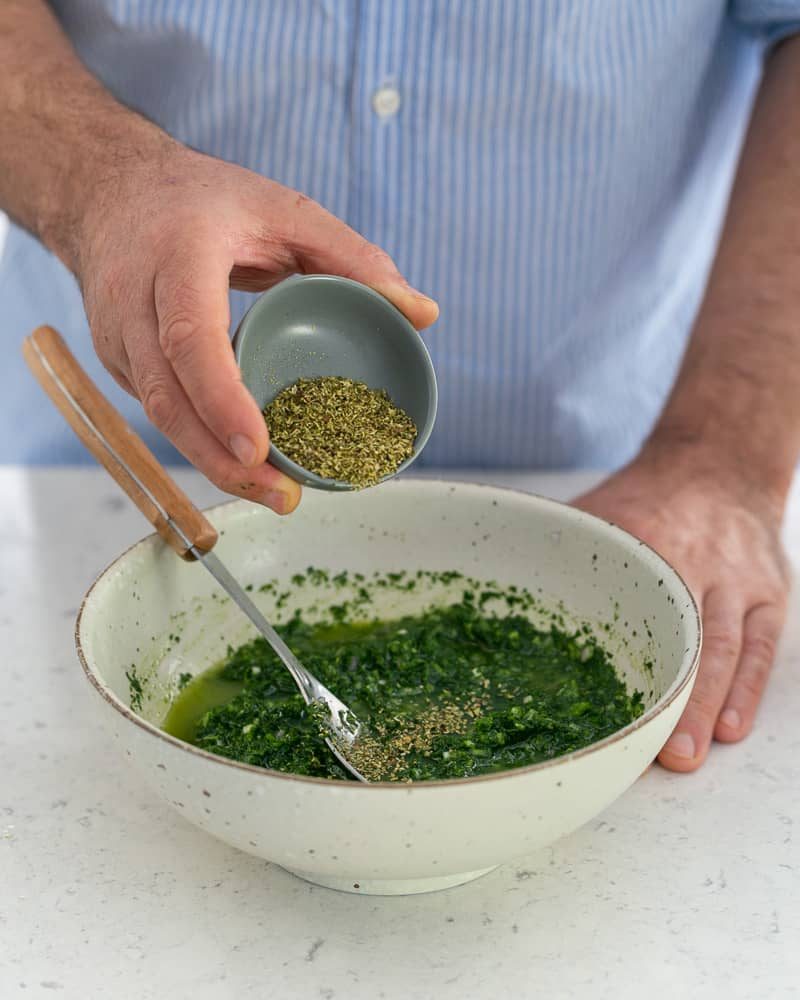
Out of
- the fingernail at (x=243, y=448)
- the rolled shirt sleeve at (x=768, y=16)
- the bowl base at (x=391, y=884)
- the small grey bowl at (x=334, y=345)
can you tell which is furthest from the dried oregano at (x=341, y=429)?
the rolled shirt sleeve at (x=768, y=16)

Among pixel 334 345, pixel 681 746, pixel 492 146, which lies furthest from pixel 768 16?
pixel 681 746

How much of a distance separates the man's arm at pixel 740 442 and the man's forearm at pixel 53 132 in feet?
2.75

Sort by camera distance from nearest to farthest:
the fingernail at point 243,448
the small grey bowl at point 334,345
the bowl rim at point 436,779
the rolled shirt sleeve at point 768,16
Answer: the bowl rim at point 436,779 < the fingernail at point 243,448 < the small grey bowl at point 334,345 < the rolled shirt sleeve at point 768,16

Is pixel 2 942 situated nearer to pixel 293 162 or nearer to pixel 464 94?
pixel 293 162

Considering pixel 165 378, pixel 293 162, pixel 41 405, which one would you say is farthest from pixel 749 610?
pixel 41 405

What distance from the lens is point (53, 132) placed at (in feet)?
5.14

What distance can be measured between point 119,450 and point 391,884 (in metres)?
0.64

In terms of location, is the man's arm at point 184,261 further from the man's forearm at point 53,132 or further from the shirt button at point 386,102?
the shirt button at point 386,102

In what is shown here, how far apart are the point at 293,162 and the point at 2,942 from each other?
4.22 feet

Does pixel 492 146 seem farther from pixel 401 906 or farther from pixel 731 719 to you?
pixel 401 906

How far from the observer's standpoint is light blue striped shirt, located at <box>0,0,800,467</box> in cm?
184

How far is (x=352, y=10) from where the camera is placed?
1.81 m

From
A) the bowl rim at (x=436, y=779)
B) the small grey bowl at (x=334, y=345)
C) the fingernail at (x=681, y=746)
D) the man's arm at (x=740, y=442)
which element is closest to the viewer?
the bowl rim at (x=436, y=779)

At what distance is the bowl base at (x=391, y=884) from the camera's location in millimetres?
1160
